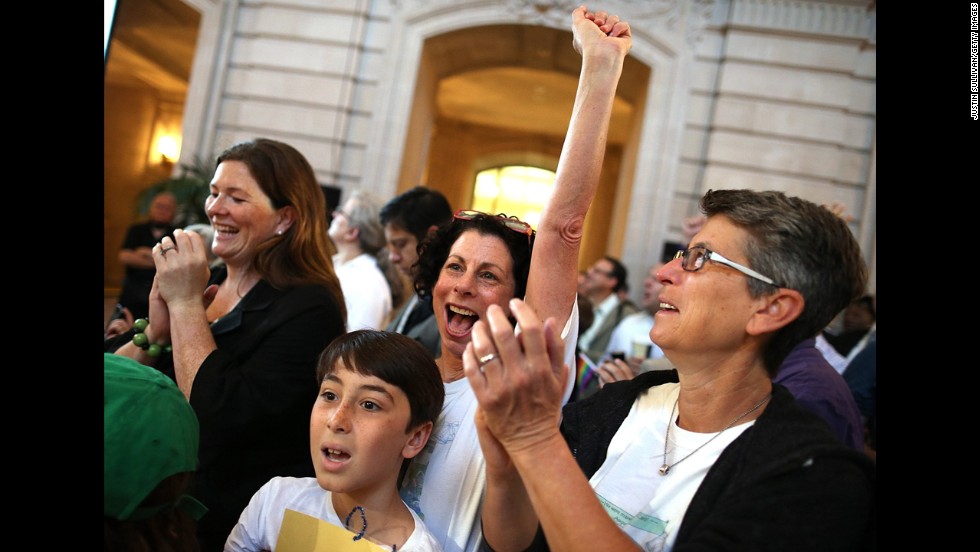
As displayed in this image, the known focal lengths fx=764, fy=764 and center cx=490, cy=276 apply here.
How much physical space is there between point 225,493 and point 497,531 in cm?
90

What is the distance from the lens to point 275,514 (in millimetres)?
1668

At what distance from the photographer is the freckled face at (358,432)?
1.61 metres

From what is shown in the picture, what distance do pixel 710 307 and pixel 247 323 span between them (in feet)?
4.47

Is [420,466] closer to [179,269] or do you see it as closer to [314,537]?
[314,537]

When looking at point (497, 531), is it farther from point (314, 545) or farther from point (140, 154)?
point (140, 154)

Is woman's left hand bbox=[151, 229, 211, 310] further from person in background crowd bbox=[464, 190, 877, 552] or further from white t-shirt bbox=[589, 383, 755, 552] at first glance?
white t-shirt bbox=[589, 383, 755, 552]

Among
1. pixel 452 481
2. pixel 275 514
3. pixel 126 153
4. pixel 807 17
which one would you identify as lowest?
pixel 275 514

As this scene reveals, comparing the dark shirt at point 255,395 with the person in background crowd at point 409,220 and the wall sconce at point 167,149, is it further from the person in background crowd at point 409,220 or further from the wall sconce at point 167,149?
the wall sconce at point 167,149

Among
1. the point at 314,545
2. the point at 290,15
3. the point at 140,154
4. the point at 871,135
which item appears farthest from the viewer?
the point at 140,154

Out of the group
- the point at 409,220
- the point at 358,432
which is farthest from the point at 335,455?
the point at 409,220

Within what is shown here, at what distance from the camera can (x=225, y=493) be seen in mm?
2031

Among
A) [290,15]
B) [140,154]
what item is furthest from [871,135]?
[140,154]

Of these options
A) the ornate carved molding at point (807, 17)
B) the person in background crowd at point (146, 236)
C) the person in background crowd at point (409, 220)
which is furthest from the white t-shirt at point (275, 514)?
the ornate carved molding at point (807, 17)

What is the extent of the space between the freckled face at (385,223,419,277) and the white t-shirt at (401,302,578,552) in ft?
6.80
